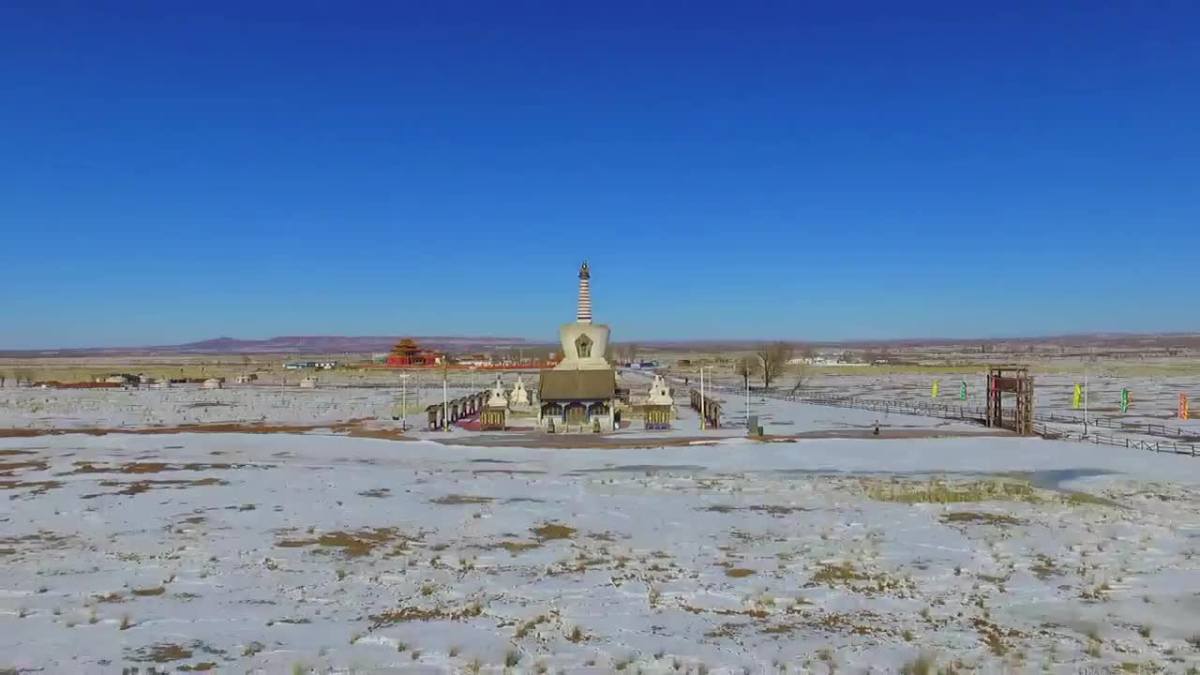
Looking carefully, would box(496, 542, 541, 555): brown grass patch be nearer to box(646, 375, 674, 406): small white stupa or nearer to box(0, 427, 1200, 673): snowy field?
box(0, 427, 1200, 673): snowy field

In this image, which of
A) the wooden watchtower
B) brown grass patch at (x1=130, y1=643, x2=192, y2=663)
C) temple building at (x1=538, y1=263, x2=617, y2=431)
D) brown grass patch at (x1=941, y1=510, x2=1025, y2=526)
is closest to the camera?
brown grass patch at (x1=130, y1=643, x2=192, y2=663)

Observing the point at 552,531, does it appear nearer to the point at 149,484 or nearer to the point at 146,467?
the point at 149,484

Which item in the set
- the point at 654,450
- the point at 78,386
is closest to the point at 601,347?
the point at 654,450

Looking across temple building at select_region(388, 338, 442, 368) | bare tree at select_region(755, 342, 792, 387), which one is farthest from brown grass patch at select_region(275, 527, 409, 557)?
temple building at select_region(388, 338, 442, 368)

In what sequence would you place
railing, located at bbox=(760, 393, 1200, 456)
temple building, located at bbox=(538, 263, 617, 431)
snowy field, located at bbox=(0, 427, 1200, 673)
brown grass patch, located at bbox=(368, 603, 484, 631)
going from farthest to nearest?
temple building, located at bbox=(538, 263, 617, 431)
railing, located at bbox=(760, 393, 1200, 456)
brown grass patch, located at bbox=(368, 603, 484, 631)
snowy field, located at bbox=(0, 427, 1200, 673)

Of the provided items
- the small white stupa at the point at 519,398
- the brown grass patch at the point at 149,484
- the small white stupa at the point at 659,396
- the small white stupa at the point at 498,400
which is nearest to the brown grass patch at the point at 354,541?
the brown grass patch at the point at 149,484
